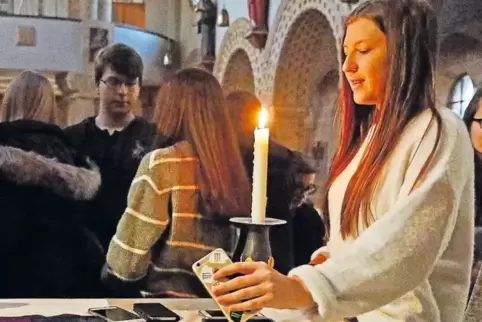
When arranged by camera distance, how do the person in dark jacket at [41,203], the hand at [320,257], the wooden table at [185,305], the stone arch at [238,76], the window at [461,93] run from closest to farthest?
the hand at [320,257] → the wooden table at [185,305] → the window at [461,93] → the person in dark jacket at [41,203] → the stone arch at [238,76]

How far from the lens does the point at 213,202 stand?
230cm

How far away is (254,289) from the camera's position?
3.14 ft

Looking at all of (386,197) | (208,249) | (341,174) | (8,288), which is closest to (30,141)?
(8,288)

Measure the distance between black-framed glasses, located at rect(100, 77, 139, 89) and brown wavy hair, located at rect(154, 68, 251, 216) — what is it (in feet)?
0.30

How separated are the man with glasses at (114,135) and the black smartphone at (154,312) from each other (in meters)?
0.56

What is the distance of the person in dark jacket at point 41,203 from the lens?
2.26m

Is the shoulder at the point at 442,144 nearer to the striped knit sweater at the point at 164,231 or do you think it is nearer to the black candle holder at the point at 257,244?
the black candle holder at the point at 257,244

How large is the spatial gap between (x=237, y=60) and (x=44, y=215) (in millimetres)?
812

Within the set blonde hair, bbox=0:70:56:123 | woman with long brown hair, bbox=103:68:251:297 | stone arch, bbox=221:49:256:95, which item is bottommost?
woman with long brown hair, bbox=103:68:251:297

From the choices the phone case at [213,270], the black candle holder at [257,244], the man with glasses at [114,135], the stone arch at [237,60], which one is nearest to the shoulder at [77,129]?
the man with glasses at [114,135]

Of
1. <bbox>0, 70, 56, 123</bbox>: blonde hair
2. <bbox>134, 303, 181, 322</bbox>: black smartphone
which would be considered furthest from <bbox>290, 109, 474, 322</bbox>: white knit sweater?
<bbox>0, 70, 56, 123</bbox>: blonde hair

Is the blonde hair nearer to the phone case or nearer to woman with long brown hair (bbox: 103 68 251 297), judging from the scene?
woman with long brown hair (bbox: 103 68 251 297)

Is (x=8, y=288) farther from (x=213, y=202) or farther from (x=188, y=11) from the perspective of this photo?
(x=188, y=11)

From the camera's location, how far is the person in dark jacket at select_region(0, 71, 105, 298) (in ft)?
7.41
